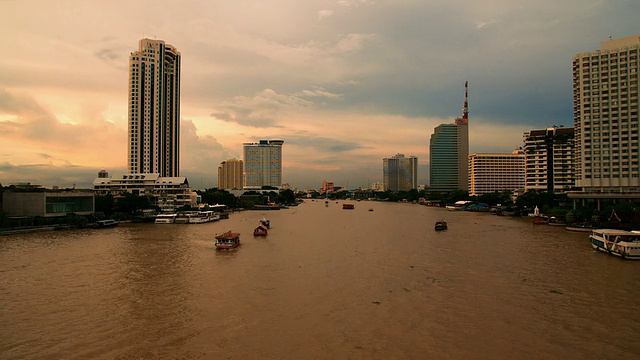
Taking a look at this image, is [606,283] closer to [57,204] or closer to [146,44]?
[57,204]

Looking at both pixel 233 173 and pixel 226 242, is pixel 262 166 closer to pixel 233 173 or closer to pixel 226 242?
pixel 233 173

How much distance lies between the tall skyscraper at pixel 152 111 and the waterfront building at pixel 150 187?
152 inches

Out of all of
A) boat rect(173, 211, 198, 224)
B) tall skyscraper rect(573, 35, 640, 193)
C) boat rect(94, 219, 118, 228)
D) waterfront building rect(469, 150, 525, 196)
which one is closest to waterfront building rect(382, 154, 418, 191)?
waterfront building rect(469, 150, 525, 196)

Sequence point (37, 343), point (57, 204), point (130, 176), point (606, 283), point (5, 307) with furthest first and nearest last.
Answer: point (130, 176) < point (57, 204) < point (606, 283) < point (5, 307) < point (37, 343)

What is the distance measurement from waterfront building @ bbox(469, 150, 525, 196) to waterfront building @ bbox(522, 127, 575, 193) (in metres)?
26.5

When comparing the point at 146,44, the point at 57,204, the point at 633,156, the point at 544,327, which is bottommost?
the point at 544,327

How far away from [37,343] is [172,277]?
5616 mm

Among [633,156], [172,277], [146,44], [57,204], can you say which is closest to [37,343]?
[172,277]

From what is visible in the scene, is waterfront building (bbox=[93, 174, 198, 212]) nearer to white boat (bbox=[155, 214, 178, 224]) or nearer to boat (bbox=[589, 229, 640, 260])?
white boat (bbox=[155, 214, 178, 224])

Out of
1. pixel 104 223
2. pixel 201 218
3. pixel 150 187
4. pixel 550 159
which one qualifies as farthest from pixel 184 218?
pixel 550 159

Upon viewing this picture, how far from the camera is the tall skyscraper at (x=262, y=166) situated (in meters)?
106

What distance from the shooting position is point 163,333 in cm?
830

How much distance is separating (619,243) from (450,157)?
8028cm

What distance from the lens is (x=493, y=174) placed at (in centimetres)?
7581
